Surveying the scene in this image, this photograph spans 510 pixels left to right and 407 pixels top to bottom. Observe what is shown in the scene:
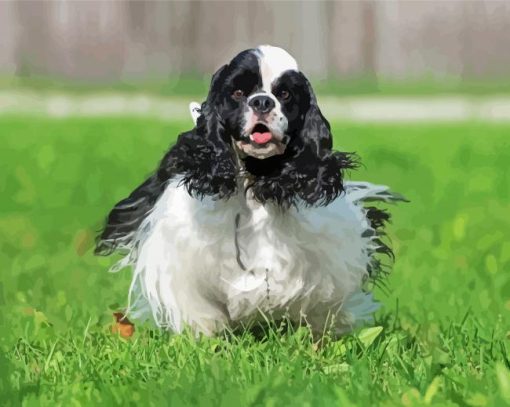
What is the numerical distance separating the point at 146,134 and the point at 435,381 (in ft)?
32.5

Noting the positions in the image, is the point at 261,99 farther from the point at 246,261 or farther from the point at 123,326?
the point at 123,326

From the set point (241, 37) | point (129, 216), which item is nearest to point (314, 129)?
point (129, 216)

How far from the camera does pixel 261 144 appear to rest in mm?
5082

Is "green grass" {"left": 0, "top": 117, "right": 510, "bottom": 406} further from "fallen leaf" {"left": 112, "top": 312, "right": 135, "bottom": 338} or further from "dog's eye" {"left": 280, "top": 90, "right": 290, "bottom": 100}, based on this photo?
"dog's eye" {"left": 280, "top": 90, "right": 290, "bottom": 100}

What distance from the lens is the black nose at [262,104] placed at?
195 inches

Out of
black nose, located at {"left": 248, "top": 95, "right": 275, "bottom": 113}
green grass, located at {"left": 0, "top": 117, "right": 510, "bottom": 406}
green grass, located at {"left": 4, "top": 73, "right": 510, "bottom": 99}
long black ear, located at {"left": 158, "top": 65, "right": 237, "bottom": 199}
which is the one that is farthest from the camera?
green grass, located at {"left": 4, "top": 73, "right": 510, "bottom": 99}

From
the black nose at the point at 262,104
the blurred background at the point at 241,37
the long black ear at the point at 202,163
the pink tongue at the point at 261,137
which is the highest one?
the black nose at the point at 262,104

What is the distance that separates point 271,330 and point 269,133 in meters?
0.67

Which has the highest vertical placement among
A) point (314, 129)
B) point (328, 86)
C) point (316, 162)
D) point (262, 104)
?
point (262, 104)

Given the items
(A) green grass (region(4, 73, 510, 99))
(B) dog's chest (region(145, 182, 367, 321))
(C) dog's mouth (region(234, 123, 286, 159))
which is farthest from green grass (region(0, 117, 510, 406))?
(A) green grass (region(4, 73, 510, 99))

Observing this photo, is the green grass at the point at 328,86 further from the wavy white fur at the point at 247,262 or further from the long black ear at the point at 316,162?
the long black ear at the point at 316,162

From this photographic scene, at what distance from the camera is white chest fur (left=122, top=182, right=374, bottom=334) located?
17.2 feet

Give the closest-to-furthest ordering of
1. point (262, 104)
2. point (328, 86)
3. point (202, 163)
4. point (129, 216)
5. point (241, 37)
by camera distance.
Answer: point (262, 104)
point (202, 163)
point (129, 216)
point (328, 86)
point (241, 37)

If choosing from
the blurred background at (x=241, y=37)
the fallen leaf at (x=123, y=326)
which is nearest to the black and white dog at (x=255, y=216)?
the fallen leaf at (x=123, y=326)
